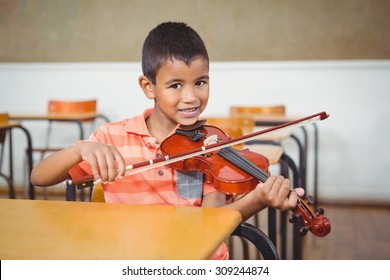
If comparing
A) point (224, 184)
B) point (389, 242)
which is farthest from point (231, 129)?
point (389, 242)

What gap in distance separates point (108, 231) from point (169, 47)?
662 mm

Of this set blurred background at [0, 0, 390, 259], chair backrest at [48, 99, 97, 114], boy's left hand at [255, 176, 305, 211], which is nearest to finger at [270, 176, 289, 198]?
boy's left hand at [255, 176, 305, 211]

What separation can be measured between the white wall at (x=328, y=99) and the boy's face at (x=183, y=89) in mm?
2827

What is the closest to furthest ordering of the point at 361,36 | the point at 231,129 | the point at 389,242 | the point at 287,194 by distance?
the point at 287,194 < the point at 231,129 < the point at 389,242 < the point at 361,36

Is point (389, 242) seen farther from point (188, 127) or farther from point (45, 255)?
point (45, 255)

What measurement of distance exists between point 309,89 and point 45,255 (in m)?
3.54

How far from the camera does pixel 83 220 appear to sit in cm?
79

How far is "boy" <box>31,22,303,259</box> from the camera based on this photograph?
45.9 inches

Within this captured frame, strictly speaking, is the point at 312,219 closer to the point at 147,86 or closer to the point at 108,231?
the point at 108,231

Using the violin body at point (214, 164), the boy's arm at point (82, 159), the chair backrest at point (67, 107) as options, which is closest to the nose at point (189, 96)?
the violin body at point (214, 164)

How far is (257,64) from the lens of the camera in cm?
404

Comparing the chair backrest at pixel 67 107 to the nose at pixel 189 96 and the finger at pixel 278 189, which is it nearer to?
the nose at pixel 189 96

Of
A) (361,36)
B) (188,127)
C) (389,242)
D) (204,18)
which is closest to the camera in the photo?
(188,127)

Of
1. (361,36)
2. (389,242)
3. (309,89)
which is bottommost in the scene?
(389,242)
